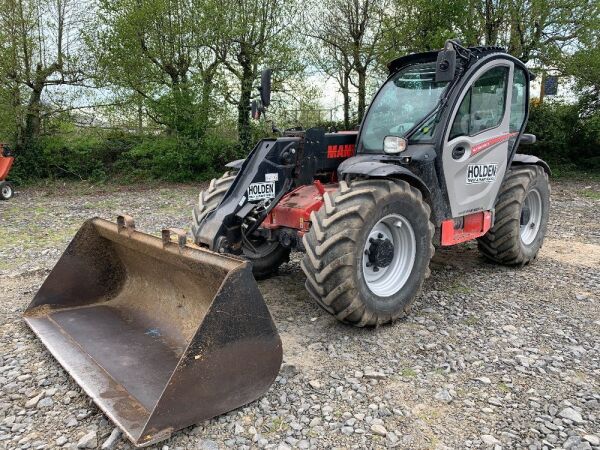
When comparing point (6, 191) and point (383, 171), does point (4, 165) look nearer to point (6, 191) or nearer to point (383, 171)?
point (6, 191)

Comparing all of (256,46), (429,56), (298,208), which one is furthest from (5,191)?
(429,56)

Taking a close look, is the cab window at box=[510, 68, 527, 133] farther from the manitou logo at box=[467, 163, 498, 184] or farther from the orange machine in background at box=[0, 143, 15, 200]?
the orange machine in background at box=[0, 143, 15, 200]

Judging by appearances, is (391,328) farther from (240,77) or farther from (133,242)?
(240,77)

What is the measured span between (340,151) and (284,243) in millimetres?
1091

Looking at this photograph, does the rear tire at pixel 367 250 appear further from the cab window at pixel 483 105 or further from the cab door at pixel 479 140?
the cab window at pixel 483 105

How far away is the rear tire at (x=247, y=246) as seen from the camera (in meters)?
4.58

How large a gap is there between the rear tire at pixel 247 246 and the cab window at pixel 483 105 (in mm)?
1979

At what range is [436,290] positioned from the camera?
5.04 meters

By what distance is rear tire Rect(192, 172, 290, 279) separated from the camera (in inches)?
180

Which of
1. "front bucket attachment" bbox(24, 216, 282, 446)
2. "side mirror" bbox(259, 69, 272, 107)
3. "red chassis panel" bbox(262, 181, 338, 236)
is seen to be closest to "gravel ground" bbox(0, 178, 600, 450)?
"front bucket attachment" bbox(24, 216, 282, 446)

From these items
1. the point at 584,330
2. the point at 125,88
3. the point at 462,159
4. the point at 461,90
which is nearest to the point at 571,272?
the point at 584,330

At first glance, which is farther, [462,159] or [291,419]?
[462,159]

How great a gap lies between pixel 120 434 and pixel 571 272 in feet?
16.4

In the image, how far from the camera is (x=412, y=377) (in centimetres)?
337
